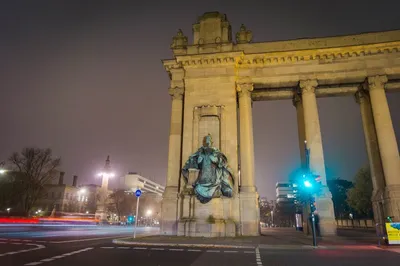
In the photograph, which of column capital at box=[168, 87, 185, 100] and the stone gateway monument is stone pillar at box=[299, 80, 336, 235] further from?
column capital at box=[168, 87, 185, 100]

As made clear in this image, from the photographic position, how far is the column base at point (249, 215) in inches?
834

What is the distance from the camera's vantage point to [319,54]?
25188 mm

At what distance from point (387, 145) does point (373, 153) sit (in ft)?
10.3

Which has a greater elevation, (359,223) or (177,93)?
(177,93)

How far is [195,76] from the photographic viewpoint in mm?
25922

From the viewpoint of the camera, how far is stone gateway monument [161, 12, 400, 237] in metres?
21.2


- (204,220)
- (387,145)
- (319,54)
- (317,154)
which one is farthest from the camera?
(319,54)

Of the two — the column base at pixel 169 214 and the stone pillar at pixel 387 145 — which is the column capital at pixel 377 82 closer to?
the stone pillar at pixel 387 145

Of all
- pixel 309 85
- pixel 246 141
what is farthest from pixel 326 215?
pixel 309 85

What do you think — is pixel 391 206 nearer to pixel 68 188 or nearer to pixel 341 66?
pixel 341 66

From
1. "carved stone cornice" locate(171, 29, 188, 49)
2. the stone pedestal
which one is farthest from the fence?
"carved stone cornice" locate(171, 29, 188, 49)

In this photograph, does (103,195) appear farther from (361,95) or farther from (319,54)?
(361,95)

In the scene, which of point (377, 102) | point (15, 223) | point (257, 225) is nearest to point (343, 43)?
point (377, 102)

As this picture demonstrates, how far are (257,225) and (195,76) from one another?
564 inches
